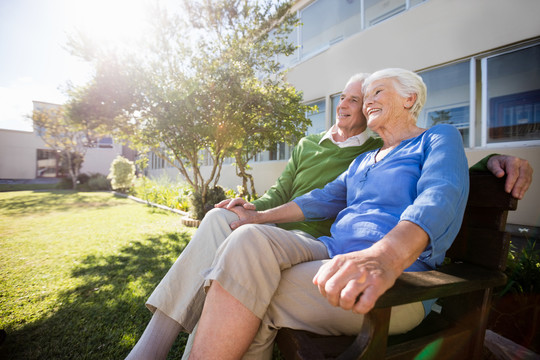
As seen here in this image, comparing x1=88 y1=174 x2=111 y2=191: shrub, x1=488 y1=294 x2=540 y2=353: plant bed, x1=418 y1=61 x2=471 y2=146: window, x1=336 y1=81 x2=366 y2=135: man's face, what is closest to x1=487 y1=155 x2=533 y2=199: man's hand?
x1=336 y1=81 x2=366 y2=135: man's face

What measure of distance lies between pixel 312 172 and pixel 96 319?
2.21 m

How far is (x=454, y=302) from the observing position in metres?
1.17

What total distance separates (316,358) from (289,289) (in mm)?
276

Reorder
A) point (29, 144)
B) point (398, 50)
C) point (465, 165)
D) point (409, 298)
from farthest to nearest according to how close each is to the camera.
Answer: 1. point (29, 144)
2. point (398, 50)
3. point (465, 165)
4. point (409, 298)

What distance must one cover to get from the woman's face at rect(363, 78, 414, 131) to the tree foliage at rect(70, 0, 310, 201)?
4668 millimetres

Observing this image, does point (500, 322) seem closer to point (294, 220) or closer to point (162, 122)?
point (294, 220)

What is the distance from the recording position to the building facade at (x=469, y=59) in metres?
4.36

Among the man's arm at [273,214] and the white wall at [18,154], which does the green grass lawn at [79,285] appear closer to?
the man's arm at [273,214]

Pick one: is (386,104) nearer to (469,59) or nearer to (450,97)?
(450,97)

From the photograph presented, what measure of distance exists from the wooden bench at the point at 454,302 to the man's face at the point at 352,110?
3.48ft

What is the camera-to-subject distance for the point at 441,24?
5289mm

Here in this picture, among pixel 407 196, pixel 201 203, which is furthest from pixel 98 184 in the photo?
pixel 407 196

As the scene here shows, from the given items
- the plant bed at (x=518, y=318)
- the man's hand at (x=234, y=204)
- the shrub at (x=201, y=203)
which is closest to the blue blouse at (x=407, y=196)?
the man's hand at (x=234, y=204)

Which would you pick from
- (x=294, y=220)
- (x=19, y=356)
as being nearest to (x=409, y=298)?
(x=294, y=220)
